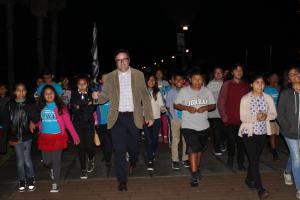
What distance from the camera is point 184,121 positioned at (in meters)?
7.92

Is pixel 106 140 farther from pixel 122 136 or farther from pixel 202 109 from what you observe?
pixel 202 109

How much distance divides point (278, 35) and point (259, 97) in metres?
30.5

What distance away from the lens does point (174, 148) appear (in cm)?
920

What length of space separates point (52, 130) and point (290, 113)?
3.70m

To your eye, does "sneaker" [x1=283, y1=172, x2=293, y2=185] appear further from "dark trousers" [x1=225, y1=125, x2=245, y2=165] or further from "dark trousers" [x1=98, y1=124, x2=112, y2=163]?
"dark trousers" [x1=98, y1=124, x2=112, y2=163]

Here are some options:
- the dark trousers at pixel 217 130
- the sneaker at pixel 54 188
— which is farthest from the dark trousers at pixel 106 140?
the dark trousers at pixel 217 130

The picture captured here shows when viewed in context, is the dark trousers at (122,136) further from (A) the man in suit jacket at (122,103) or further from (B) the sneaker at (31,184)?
(B) the sneaker at (31,184)

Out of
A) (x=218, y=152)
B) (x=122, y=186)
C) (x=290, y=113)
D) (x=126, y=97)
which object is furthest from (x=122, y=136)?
(x=218, y=152)

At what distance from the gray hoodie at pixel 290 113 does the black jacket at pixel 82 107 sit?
344cm

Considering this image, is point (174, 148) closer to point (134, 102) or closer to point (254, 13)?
point (134, 102)

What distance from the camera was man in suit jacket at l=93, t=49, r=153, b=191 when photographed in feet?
25.2

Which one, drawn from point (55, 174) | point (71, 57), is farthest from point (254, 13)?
point (55, 174)

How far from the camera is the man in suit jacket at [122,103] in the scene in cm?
768

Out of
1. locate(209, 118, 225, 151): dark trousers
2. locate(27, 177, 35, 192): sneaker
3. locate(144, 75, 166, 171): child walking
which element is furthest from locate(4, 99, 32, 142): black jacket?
locate(209, 118, 225, 151): dark trousers
